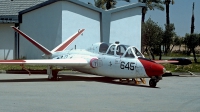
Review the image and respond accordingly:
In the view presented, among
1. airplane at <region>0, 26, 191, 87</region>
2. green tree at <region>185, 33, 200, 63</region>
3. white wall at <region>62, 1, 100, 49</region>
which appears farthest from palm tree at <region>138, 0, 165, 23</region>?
airplane at <region>0, 26, 191, 87</region>

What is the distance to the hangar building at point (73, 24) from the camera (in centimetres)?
2959

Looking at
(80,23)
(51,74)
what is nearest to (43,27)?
(80,23)

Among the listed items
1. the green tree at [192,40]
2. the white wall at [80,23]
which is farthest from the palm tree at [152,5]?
the white wall at [80,23]

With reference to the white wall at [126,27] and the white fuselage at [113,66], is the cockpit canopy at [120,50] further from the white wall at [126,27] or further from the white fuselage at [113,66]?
the white wall at [126,27]

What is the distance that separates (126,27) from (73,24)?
4.63 m

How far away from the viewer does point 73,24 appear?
29.8 meters

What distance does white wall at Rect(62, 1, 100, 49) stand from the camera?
1161 inches

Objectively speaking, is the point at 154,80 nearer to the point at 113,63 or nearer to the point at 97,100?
the point at 113,63

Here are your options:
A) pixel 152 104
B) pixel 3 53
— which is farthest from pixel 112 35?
pixel 152 104

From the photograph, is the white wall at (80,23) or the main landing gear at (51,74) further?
the white wall at (80,23)

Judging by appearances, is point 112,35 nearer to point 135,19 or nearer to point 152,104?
point 135,19

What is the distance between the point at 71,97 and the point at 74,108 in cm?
204

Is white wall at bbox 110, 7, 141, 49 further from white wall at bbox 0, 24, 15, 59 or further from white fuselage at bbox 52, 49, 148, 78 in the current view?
white fuselage at bbox 52, 49, 148, 78

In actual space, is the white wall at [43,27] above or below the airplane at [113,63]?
above
